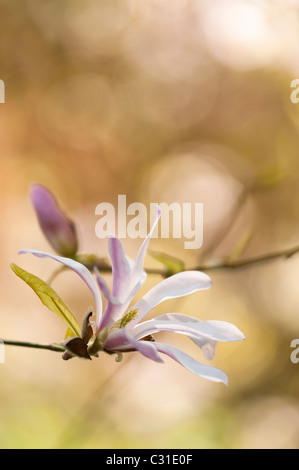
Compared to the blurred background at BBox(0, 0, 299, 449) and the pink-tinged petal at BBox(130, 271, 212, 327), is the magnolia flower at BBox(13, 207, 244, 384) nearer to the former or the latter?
the pink-tinged petal at BBox(130, 271, 212, 327)

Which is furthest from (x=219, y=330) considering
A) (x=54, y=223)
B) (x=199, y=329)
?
(x=54, y=223)

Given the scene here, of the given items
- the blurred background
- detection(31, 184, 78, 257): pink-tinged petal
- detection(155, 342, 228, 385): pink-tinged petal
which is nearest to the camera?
detection(155, 342, 228, 385): pink-tinged petal

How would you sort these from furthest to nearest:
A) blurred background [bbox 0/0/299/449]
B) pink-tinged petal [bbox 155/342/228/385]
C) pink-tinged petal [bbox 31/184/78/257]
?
blurred background [bbox 0/0/299/449]
pink-tinged petal [bbox 31/184/78/257]
pink-tinged petal [bbox 155/342/228/385]

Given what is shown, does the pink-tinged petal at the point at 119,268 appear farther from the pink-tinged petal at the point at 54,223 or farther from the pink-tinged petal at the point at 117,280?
the pink-tinged petal at the point at 54,223

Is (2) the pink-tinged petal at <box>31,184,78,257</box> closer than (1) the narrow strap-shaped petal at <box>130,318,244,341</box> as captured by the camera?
No

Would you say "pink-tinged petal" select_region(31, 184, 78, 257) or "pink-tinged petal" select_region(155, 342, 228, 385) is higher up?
"pink-tinged petal" select_region(31, 184, 78, 257)

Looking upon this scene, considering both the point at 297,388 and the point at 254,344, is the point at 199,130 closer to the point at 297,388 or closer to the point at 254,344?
the point at 254,344

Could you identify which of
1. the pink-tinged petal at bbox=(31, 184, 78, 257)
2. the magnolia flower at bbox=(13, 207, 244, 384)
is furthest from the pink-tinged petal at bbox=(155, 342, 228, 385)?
the pink-tinged petal at bbox=(31, 184, 78, 257)

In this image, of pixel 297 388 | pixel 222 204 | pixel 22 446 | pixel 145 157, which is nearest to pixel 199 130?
pixel 145 157
